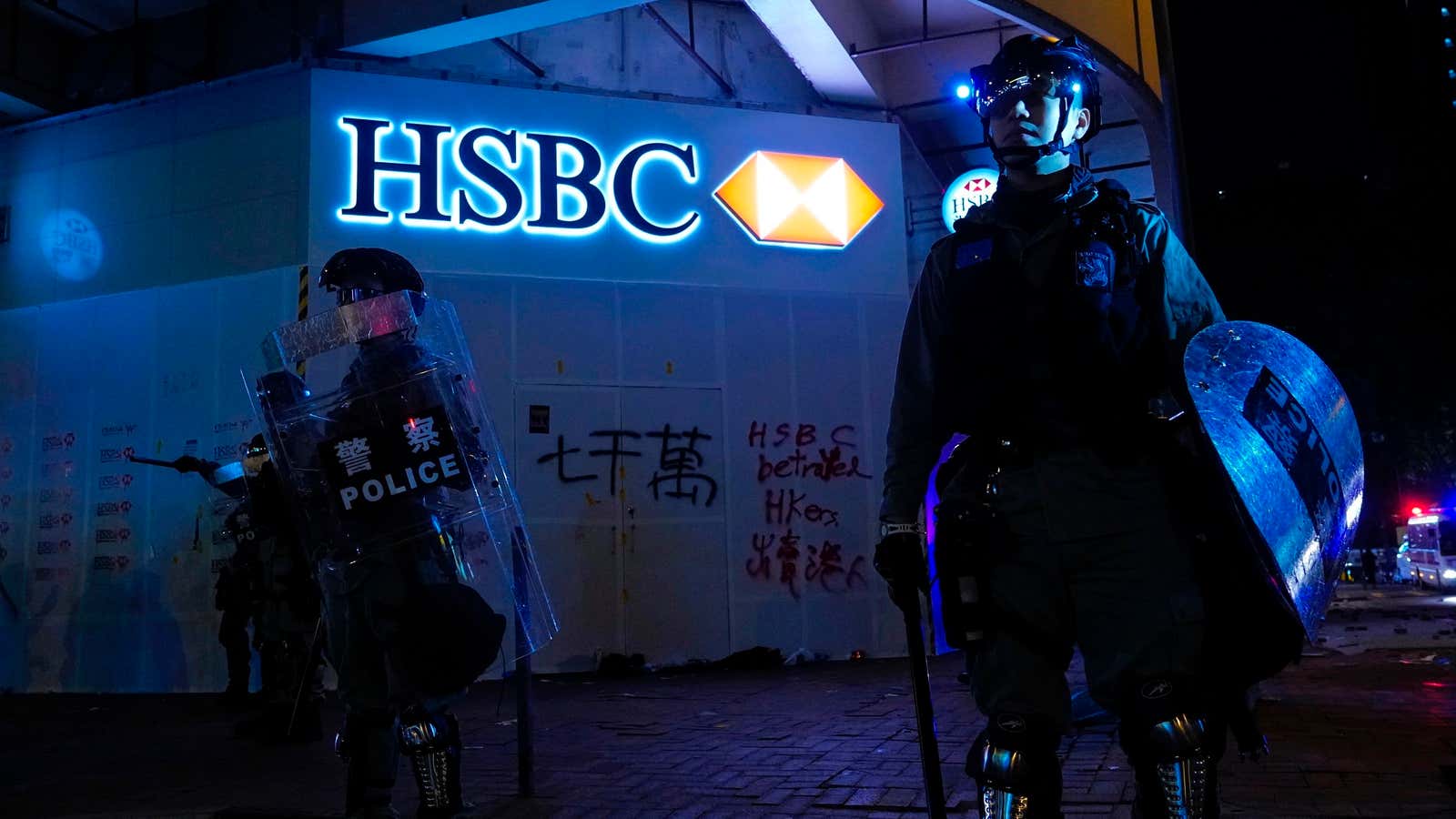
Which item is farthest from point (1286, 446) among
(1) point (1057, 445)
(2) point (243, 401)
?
Answer: (2) point (243, 401)

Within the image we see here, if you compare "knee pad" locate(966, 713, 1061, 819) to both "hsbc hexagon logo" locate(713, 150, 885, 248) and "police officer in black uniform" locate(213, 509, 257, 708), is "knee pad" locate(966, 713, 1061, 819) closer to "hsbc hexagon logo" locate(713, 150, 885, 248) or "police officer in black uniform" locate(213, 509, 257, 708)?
"police officer in black uniform" locate(213, 509, 257, 708)

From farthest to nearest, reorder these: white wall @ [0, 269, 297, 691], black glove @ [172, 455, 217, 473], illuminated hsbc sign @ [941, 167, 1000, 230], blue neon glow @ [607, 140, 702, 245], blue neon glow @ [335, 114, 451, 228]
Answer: illuminated hsbc sign @ [941, 167, 1000, 230] → blue neon glow @ [607, 140, 702, 245] → blue neon glow @ [335, 114, 451, 228] → white wall @ [0, 269, 297, 691] → black glove @ [172, 455, 217, 473]

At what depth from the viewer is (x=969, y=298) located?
2.63 m

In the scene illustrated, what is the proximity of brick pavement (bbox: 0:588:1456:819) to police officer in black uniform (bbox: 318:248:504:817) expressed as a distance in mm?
528

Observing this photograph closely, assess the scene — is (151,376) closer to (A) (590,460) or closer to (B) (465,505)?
(A) (590,460)

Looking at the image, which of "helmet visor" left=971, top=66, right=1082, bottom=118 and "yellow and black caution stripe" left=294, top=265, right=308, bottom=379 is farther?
"yellow and black caution stripe" left=294, top=265, right=308, bottom=379

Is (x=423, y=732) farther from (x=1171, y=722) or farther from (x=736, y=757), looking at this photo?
(x=1171, y=722)

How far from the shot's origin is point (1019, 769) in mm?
2352

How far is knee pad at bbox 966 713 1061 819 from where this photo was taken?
2350 mm

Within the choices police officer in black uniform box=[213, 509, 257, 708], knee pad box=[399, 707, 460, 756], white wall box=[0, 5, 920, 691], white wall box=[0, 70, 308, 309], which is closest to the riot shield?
knee pad box=[399, 707, 460, 756]

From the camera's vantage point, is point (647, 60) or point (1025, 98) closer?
point (1025, 98)

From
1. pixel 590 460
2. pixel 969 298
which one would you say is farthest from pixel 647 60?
pixel 969 298

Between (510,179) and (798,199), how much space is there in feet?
9.29

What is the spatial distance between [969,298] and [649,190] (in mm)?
8745
